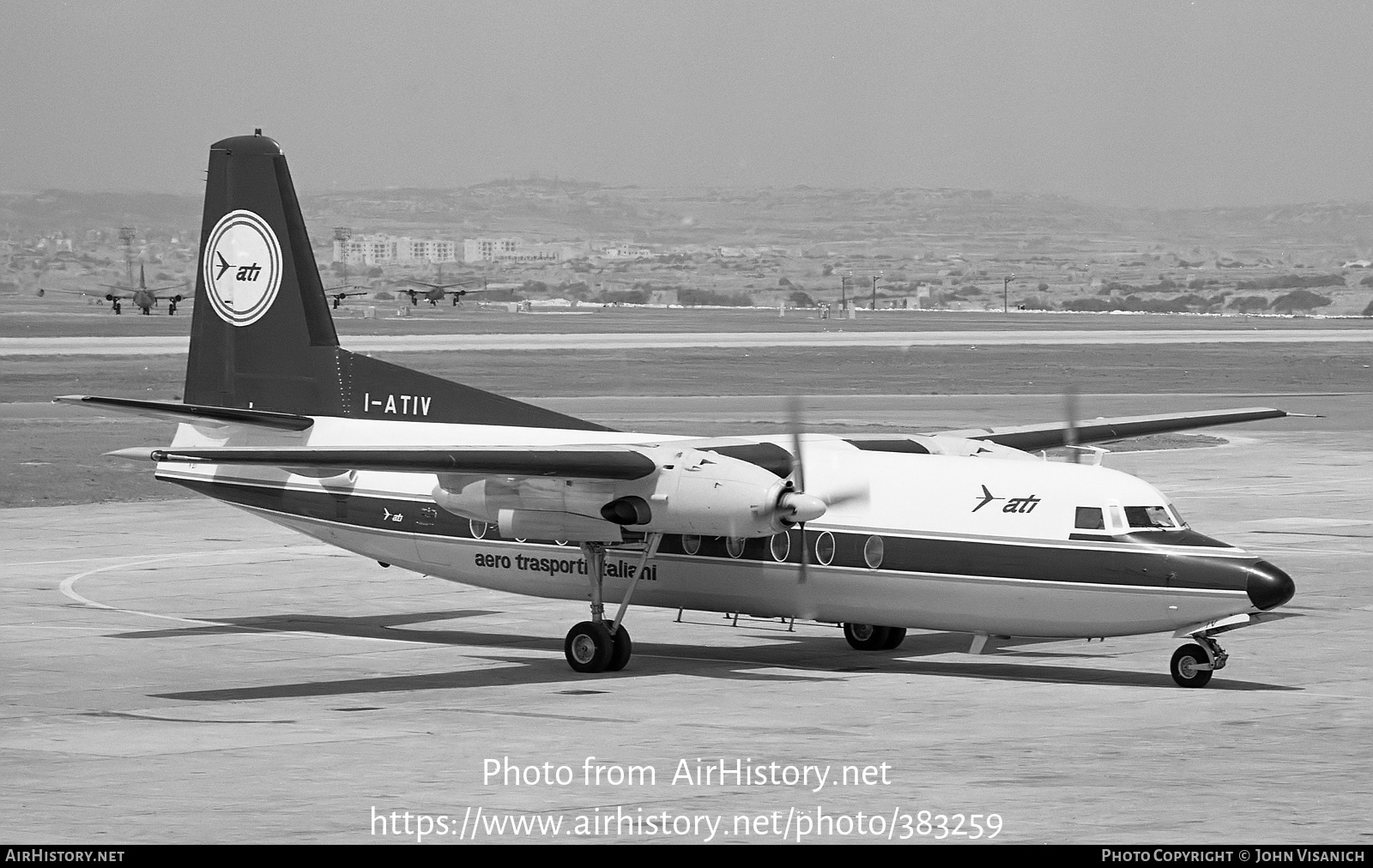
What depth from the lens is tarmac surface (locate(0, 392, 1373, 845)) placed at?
15.8 metres

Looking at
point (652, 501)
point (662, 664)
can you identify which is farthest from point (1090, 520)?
point (662, 664)

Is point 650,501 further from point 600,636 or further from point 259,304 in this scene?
point 259,304

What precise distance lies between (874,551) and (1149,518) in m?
3.39

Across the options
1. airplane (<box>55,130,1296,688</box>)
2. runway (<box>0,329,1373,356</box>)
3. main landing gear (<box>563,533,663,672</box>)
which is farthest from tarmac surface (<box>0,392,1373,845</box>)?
Result: runway (<box>0,329,1373,356</box>)

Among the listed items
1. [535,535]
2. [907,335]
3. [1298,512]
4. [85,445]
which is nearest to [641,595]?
[535,535]

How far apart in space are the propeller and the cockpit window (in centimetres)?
335

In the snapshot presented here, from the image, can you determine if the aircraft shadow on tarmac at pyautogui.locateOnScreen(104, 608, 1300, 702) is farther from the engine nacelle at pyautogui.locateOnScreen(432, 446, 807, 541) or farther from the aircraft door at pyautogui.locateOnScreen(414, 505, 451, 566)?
the engine nacelle at pyautogui.locateOnScreen(432, 446, 807, 541)

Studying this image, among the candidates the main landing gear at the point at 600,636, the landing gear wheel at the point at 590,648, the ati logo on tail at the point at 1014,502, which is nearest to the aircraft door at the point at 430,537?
the main landing gear at the point at 600,636

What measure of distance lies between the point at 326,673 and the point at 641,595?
423 cm

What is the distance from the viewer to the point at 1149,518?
22.8 m

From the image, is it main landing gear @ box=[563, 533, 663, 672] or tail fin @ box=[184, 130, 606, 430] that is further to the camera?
tail fin @ box=[184, 130, 606, 430]

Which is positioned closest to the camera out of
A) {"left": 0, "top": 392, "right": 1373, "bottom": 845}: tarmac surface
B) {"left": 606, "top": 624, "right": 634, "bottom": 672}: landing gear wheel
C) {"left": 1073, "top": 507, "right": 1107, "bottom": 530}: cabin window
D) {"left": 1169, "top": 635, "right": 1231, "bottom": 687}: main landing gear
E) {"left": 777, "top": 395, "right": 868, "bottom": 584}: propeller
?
{"left": 0, "top": 392, "right": 1373, "bottom": 845}: tarmac surface
